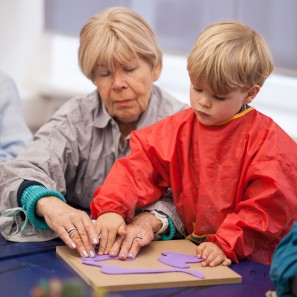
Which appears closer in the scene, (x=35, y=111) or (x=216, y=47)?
(x=216, y=47)

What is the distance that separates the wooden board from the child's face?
30 cm

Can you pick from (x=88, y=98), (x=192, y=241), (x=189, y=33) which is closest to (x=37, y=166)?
(x=88, y=98)

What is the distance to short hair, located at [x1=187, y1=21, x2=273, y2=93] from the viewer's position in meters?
1.53

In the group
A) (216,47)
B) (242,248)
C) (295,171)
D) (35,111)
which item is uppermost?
(216,47)

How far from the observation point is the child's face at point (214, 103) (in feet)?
5.15

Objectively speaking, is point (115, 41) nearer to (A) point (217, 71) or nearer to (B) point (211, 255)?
(A) point (217, 71)

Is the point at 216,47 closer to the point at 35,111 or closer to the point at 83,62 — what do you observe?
the point at 83,62

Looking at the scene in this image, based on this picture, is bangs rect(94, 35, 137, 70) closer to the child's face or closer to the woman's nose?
the woman's nose

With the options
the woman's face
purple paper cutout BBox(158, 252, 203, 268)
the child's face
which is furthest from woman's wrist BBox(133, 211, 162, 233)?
the woman's face

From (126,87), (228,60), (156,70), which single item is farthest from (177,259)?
(156,70)

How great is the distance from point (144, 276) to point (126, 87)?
26.0 inches

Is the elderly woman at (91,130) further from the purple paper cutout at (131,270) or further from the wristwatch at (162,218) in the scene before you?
the purple paper cutout at (131,270)

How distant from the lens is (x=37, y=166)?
75.2 inches

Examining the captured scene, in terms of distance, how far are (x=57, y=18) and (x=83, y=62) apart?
96cm
